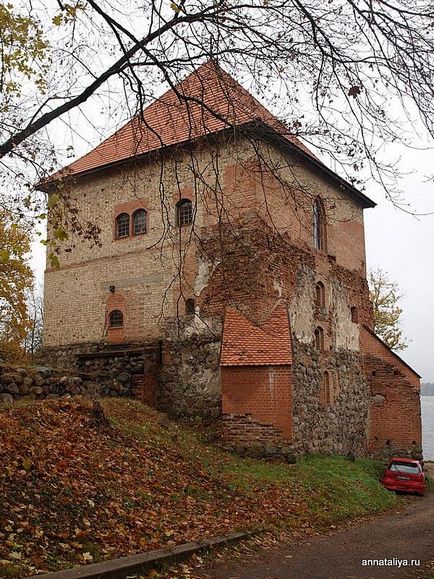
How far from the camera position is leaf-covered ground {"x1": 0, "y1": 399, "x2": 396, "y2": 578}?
7.29 m

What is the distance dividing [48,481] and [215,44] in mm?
Answer: 6265

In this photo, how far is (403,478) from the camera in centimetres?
1859

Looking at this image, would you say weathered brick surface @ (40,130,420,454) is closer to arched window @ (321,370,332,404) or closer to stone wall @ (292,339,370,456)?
stone wall @ (292,339,370,456)

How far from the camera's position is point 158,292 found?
1806 centimetres

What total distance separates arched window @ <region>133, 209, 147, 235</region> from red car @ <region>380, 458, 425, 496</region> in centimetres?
1060

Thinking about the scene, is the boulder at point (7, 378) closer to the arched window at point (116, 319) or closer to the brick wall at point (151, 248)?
the brick wall at point (151, 248)

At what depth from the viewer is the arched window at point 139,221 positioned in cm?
1900

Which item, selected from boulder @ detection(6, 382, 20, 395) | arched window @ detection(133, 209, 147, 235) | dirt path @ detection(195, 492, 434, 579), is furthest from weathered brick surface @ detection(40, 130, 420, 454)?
boulder @ detection(6, 382, 20, 395)

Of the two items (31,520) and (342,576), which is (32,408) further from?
(342,576)

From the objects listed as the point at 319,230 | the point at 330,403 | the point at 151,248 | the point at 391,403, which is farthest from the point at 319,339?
the point at 151,248

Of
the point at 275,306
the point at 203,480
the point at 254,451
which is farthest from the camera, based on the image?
the point at 275,306

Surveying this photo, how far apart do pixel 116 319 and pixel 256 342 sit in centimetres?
520

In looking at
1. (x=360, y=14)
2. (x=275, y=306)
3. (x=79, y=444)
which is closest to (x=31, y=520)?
(x=79, y=444)

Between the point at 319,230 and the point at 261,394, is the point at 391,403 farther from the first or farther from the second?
the point at 261,394
